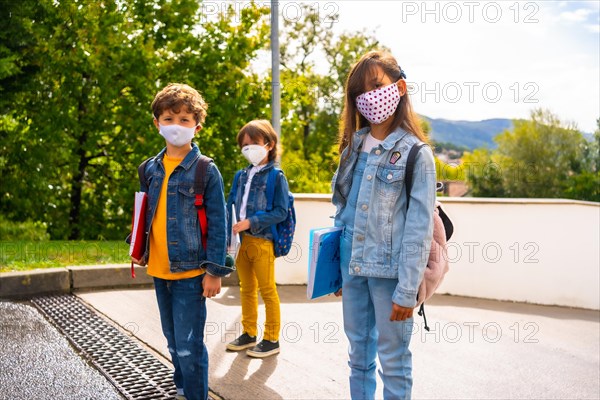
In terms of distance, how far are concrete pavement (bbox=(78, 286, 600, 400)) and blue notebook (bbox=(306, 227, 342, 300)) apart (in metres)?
1.24

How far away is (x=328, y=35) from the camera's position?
151ft

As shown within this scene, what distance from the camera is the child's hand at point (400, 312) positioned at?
9.65ft

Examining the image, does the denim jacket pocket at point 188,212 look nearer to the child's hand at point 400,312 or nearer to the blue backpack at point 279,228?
the child's hand at point 400,312

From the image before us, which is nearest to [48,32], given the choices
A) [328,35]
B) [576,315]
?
[576,315]

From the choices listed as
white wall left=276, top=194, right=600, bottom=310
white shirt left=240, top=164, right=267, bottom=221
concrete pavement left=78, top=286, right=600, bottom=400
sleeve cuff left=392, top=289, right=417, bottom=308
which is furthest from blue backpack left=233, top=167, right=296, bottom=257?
white wall left=276, top=194, right=600, bottom=310

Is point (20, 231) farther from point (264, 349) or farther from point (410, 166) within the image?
point (410, 166)

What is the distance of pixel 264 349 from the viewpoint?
5062mm

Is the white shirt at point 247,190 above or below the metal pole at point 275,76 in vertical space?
below

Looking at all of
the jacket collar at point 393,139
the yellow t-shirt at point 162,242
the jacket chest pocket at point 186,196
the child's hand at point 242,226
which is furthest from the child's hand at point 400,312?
the child's hand at point 242,226

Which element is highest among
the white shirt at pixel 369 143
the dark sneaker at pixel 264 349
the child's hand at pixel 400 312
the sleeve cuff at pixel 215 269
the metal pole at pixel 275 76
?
the metal pole at pixel 275 76

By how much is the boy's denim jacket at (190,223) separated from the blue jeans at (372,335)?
755 mm

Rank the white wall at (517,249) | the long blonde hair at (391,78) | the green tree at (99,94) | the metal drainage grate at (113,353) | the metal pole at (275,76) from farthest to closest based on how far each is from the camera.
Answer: the green tree at (99,94), the metal pole at (275,76), the white wall at (517,249), the metal drainage grate at (113,353), the long blonde hair at (391,78)

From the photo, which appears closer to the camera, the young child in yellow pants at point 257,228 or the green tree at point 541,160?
the young child in yellow pants at point 257,228

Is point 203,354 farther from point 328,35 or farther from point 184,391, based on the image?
point 328,35
